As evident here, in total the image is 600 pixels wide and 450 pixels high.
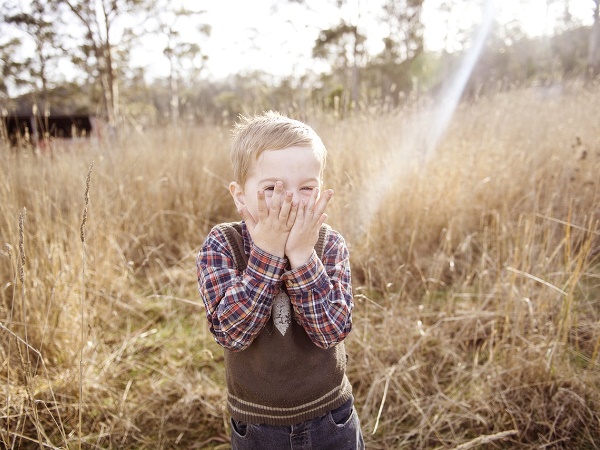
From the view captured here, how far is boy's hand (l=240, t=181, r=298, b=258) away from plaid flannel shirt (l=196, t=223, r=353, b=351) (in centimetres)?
2

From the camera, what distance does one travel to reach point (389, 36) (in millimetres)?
17203

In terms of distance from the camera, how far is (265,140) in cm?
88


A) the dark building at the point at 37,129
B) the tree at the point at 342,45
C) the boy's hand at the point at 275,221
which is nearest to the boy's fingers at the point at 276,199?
the boy's hand at the point at 275,221

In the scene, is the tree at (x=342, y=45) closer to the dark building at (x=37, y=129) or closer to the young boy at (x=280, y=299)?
the dark building at (x=37, y=129)

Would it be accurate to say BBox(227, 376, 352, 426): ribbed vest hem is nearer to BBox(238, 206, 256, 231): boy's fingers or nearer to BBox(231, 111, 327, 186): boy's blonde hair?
BBox(238, 206, 256, 231): boy's fingers

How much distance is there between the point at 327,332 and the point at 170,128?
3906 mm

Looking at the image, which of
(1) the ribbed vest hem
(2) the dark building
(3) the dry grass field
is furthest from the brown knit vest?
(2) the dark building

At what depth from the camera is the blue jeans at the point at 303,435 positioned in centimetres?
91

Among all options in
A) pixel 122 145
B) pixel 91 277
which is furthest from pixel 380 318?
pixel 122 145

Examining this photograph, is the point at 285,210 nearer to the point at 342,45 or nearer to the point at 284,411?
the point at 284,411

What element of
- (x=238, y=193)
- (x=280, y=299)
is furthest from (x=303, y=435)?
(x=238, y=193)

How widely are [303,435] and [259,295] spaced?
38 centimetres

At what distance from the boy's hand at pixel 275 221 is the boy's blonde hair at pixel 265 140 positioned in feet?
0.39

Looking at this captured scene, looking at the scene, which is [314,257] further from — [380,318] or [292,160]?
[380,318]
